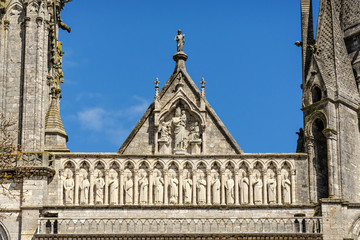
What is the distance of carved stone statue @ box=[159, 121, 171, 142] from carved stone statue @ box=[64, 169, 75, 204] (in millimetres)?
3152

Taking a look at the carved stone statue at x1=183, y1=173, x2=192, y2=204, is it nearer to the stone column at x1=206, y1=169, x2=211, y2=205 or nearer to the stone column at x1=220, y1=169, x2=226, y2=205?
the stone column at x1=206, y1=169, x2=211, y2=205

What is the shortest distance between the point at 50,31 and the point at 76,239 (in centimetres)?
791

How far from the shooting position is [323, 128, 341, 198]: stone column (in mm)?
33406

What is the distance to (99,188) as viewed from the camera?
3394cm

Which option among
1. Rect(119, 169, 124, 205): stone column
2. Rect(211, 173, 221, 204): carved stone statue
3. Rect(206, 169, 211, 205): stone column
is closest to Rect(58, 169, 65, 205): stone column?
Rect(119, 169, 124, 205): stone column

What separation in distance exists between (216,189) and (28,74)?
6.98 meters

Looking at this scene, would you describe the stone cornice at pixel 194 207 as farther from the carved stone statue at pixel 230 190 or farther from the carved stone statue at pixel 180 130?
the carved stone statue at pixel 180 130

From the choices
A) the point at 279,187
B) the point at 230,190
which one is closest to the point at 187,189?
the point at 230,190

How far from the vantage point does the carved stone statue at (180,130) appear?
34.8m

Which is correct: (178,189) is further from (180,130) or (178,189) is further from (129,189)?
(180,130)

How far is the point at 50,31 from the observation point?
36.8 m

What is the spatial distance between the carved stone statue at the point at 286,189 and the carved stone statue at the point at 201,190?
2462 mm

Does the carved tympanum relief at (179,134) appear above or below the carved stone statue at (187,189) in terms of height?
above

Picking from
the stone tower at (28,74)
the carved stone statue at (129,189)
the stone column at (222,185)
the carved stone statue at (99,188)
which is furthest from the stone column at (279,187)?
the stone tower at (28,74)
